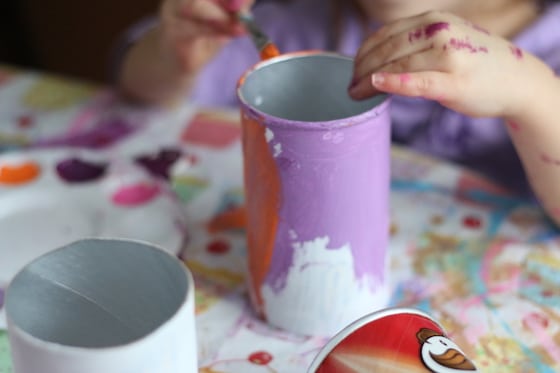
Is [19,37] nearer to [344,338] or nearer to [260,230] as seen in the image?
[260,230]

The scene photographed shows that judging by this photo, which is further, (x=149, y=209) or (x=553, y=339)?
(x=149, y=209)

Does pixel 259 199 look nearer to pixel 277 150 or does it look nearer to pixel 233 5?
pixel 277 150

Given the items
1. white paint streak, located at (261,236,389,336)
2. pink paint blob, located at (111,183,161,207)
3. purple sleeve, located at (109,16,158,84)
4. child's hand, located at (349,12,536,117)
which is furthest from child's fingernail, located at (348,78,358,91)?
purple sleeve, located at (109,16,158,84)

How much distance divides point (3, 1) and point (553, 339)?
1.57m

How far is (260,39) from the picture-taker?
591 millimetres

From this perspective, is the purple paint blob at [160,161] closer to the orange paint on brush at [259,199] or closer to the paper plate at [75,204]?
the paper plate at [75,204]

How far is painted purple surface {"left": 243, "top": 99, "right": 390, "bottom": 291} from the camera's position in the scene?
467 mm

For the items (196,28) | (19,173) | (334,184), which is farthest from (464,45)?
(19,173)

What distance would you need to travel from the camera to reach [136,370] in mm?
365

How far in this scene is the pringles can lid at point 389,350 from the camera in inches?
15.3

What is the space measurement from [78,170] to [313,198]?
282mm

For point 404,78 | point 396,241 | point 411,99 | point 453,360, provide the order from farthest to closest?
point 411,99
point 396,241
point 404,78
point 453,360

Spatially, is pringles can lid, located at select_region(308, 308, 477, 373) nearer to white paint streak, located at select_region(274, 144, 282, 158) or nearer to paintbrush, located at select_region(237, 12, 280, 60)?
white paint streak, located at select_region(274, 144, 282, 158)

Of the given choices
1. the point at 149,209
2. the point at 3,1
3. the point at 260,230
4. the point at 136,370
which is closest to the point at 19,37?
the point at 3,1
